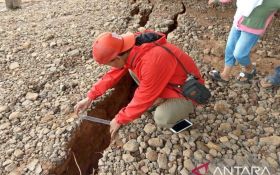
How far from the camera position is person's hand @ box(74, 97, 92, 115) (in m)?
3.12

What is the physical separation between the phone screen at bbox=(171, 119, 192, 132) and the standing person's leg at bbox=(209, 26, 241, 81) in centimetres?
72

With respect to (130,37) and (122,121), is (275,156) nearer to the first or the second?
(122,121)

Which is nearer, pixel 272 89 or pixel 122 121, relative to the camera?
pixel 122 121

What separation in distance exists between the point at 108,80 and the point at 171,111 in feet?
2.00

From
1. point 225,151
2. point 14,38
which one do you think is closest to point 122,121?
point 225,151

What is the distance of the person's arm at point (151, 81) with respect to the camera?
2512 millimetres

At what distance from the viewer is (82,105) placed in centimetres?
313

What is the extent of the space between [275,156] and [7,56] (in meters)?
3.04

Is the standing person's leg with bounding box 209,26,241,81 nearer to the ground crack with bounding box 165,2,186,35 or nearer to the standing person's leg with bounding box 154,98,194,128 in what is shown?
the standing person's leg with bounding box 154,98,194,128

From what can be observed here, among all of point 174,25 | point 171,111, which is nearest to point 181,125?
point 171,111

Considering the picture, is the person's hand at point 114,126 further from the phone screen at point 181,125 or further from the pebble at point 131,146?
the phone screen at point 181,125

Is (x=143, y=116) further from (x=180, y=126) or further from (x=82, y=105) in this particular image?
(x=82, y=105)

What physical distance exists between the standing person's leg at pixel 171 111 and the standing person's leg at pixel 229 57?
2.30 feet

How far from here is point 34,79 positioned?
3617 mm
